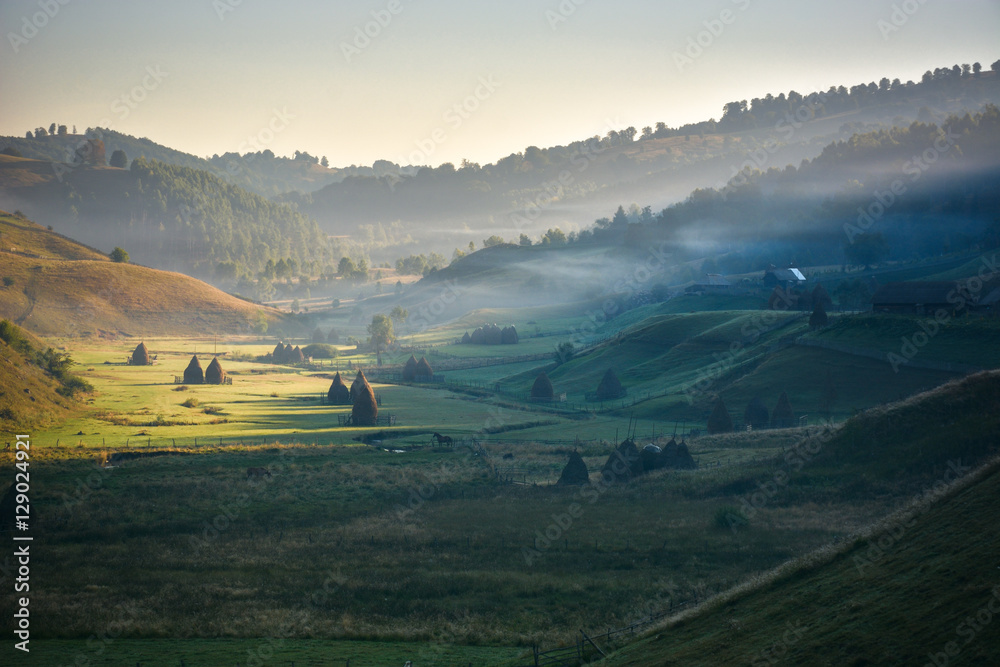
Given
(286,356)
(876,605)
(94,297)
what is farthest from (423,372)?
(876,605)

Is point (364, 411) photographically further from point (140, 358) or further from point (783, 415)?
point (140, 358)

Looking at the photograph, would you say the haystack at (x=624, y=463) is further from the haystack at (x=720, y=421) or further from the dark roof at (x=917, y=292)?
the dark roof at (x=917, y=292)

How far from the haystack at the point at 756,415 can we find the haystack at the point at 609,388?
2066cm

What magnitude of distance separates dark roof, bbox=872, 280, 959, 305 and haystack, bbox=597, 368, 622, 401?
28607 mm

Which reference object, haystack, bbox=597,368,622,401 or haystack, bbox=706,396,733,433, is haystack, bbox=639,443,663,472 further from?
haystack, bbox=597,368,622,401

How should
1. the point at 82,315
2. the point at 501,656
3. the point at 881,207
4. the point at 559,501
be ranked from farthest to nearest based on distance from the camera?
the point at 881,207 < the point at 82,315 < the point at 559,501 < the point at 501,656

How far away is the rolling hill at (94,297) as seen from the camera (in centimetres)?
13450

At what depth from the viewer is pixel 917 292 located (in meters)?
78.8

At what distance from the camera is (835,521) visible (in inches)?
1446

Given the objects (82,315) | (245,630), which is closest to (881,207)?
(82,315)

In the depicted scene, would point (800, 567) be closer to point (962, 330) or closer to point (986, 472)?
point (986, 472)

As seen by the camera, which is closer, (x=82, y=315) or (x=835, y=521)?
(x=835, y=521)

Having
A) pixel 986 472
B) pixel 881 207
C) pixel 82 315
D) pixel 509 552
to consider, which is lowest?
pixel 509 552

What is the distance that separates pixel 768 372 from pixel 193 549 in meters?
58.4
